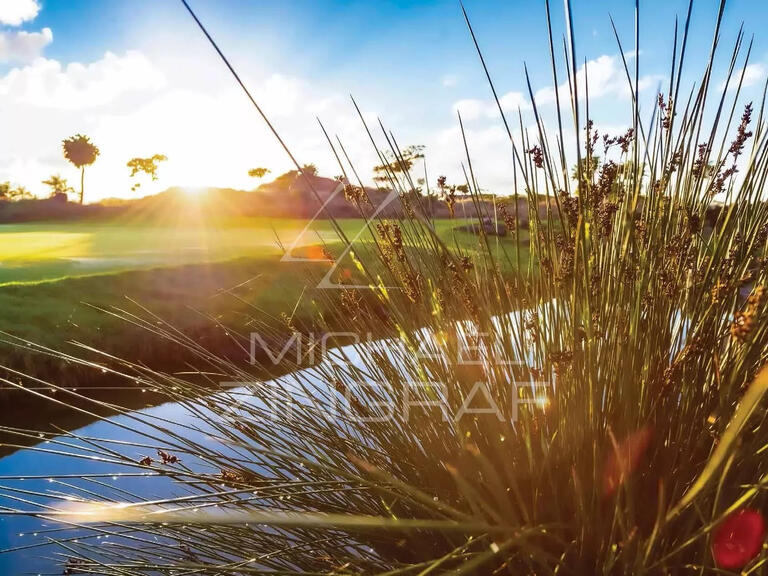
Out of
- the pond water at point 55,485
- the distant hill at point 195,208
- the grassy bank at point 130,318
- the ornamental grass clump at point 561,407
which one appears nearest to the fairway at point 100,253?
the grassy bank at point 130,318

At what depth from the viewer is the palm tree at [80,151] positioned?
47.7 meters

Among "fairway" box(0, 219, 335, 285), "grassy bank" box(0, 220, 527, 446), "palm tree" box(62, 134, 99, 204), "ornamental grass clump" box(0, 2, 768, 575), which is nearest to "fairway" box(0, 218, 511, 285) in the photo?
"fairway" box(0, 219, 335, 285)

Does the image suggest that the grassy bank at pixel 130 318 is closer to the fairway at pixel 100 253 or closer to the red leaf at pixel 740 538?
the fairway at pixel 100 253

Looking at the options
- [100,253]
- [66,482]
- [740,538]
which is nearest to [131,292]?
[66,482]

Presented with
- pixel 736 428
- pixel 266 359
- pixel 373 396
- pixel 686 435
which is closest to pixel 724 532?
pixel 686 435

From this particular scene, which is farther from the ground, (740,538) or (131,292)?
(740,538)

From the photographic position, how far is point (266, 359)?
5.59 metres

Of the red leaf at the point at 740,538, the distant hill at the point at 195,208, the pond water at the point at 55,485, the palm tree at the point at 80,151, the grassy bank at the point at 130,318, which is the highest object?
the palm tree at the point at 80,151

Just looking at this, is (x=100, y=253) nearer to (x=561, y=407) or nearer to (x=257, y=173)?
(x=561, y=407)

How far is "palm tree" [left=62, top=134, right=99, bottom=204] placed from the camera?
1879 inches

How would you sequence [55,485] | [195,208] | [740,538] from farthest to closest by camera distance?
[195,208], [55,485], [740,538]

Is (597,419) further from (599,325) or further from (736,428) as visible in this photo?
(736,428)

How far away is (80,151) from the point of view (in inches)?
1902

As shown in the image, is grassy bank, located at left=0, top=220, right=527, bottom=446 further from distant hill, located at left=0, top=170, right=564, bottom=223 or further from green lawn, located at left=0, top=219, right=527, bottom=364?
distant hill, located at left=0, top=170, right=564, bottom=223
